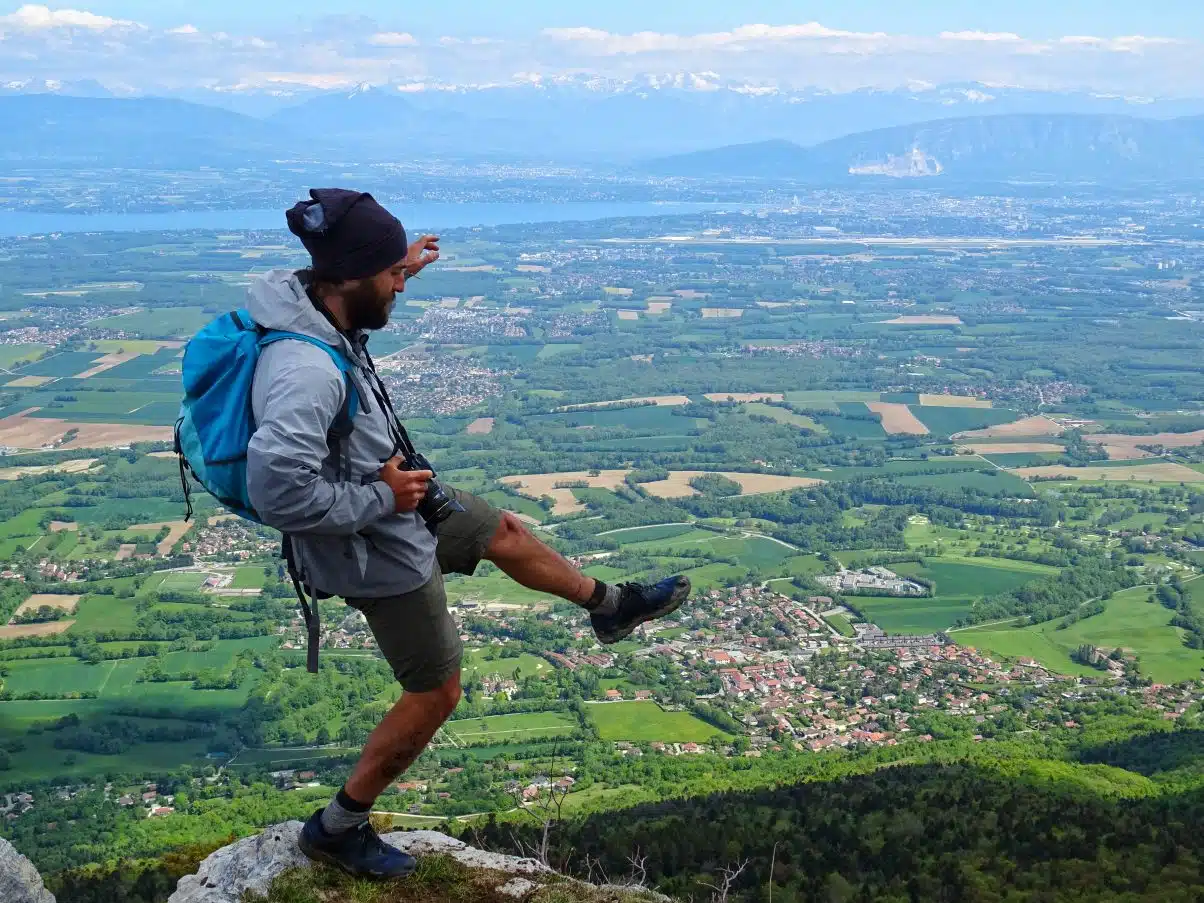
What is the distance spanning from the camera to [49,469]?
50750 mm

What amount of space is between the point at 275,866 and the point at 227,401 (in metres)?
2.20

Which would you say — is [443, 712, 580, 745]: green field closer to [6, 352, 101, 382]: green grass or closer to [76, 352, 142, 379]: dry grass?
[76, 352, 142, 379]: dry grass

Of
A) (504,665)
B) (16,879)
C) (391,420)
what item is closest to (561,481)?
(504,665)

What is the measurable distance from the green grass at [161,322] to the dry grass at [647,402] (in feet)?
86.3

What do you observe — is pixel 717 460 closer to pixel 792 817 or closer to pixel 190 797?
pixel 190 797

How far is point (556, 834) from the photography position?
1459 cm

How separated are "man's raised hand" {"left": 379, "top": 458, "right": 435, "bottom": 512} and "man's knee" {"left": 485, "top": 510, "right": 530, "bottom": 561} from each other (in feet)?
2.50

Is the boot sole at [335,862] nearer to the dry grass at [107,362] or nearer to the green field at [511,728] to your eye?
the green field at [511,728]

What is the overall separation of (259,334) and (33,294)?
101m

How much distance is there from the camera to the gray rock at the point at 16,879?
5590 millimetres

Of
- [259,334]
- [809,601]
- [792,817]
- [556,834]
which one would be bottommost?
[809,601]

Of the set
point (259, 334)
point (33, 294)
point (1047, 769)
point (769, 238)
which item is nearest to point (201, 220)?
point (33, 294)

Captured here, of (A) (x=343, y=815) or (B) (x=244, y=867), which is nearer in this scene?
(A) (x=343, y=815)

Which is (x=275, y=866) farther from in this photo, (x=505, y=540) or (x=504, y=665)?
(x=504, y=665)
